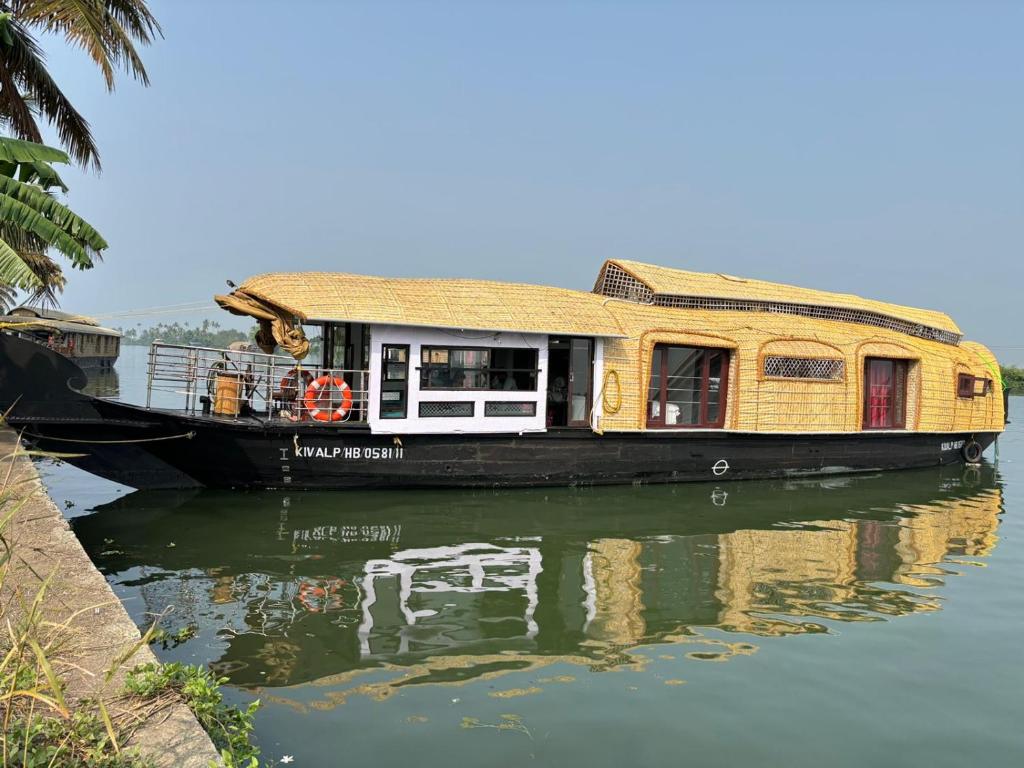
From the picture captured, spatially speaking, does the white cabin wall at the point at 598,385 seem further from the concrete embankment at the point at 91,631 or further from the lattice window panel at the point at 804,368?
the concrete embankment at the point at 91,631

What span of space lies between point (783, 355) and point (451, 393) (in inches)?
216

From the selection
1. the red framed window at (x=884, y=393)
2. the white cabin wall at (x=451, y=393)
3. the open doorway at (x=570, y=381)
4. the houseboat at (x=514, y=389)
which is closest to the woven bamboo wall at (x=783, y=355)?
the houseboat at (x=514, y=389)

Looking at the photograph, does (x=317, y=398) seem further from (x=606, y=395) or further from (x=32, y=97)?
(x=32, y=97)

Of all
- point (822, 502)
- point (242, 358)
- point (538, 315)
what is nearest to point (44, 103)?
point (242, 358)

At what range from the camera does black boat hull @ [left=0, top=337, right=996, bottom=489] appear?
842 centimetres

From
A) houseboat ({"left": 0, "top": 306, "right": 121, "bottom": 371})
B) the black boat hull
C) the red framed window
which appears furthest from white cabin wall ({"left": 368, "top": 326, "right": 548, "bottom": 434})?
houseboat ({"left": 0, "top": 306, "right": 121, "bottom": 371})

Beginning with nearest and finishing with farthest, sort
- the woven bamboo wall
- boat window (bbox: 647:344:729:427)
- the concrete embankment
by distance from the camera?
the concrete embankment, the woven bamboo wall, boat window (bbox: 647:344:729:427)

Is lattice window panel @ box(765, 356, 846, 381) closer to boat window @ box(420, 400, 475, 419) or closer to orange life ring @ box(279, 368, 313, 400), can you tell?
boat window @ box(420, 400, 475, 419)

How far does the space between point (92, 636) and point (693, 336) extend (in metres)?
9.16

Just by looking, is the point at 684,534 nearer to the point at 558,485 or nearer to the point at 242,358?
the point at 558,485

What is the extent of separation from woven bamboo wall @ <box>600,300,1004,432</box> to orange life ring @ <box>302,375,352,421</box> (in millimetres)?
3632

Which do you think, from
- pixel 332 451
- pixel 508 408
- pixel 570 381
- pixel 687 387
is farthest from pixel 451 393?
pixel 687 387

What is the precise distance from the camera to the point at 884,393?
13211mm

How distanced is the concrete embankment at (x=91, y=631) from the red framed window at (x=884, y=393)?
12.3m
